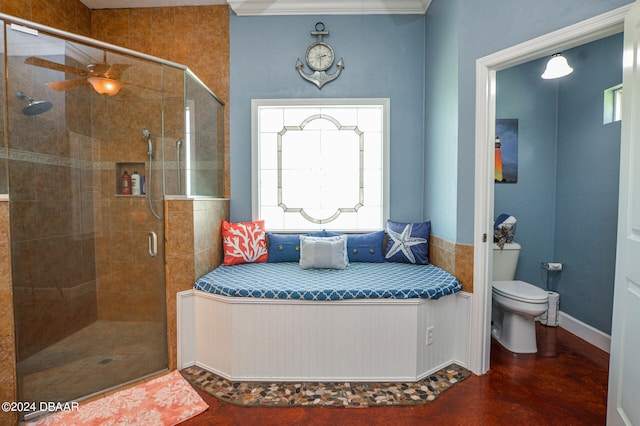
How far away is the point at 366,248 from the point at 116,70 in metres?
2.21

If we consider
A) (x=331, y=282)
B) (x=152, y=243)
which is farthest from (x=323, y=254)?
(x=152, y=243)

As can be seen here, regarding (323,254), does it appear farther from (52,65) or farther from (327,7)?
(327,7)

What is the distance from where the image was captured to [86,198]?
1840 millimetres

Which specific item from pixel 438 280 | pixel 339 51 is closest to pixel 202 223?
pixel 438 280

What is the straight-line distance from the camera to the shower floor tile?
163cm

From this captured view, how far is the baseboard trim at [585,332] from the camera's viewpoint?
2.23 metres

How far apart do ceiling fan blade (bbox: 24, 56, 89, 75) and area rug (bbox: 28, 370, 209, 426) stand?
6.28ft

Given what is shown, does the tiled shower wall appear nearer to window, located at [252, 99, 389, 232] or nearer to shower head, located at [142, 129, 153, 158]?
window, located at [252, 99, 389, 232]

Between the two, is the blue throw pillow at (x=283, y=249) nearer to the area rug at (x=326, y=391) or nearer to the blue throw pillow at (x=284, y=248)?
the blue throw pillow at (x=284, y=248)

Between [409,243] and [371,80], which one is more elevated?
[371,80]

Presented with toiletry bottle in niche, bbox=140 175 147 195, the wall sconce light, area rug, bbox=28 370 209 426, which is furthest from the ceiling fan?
the wall sconce light

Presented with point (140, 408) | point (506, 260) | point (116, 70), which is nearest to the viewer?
point (140, 408)

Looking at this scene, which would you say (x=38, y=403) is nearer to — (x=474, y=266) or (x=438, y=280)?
(x=438, y=280)

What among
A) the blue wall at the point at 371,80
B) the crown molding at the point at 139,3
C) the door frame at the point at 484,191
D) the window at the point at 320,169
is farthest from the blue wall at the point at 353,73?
the door frame at the point at 484,191
